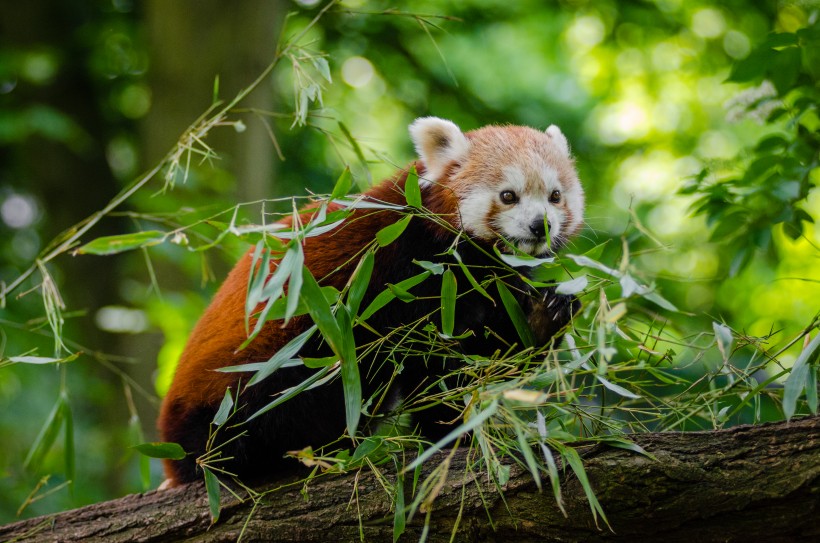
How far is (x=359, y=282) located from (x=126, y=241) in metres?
0.75

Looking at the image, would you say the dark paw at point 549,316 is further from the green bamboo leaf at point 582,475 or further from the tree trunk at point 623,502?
the green bamboo leaf at point 582,475

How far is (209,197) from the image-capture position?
451 cm

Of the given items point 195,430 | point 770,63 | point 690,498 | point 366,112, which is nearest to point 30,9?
point 366,112

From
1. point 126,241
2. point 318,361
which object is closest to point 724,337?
point 318,361

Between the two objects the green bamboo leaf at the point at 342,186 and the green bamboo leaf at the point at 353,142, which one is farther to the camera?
the green bamboo leaf at the point at 353,142

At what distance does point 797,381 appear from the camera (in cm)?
170

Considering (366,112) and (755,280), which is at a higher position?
(366,112)

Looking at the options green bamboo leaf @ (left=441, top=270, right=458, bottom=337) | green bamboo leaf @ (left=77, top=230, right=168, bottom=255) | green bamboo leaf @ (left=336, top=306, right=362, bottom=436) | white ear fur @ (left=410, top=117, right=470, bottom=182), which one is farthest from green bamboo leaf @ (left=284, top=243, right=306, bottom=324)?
white ear fur @ (left=410, top=117, right=470, bottom=182)

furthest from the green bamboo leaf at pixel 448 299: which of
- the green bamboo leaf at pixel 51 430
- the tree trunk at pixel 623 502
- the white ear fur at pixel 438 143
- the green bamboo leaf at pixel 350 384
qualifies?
the green bamboo leaf at pixel 51 430

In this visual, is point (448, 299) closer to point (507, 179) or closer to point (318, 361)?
point (318, 361)

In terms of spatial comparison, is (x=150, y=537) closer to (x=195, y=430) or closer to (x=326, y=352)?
(x=195, y=430)

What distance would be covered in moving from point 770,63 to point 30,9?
6527mm

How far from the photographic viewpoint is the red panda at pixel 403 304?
8.51 ft

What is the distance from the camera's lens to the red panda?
2.59m
